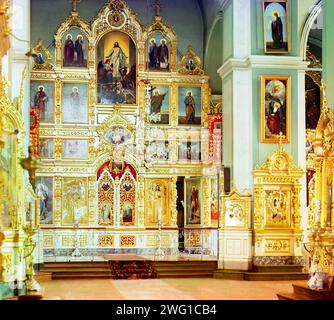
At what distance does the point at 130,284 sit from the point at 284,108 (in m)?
6.37

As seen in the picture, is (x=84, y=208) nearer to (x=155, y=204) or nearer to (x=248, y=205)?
(x=155, y=204)

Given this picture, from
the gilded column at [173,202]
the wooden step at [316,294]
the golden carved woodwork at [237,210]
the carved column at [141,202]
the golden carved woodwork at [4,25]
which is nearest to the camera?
the golden carved woodwork at [4,25]

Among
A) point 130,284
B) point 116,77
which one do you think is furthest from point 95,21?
point 130,284

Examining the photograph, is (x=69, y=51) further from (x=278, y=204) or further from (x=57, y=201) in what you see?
(x=278, y=204)

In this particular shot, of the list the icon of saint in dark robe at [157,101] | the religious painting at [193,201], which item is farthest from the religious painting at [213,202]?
the icon of saint in dark robe at [157,101]

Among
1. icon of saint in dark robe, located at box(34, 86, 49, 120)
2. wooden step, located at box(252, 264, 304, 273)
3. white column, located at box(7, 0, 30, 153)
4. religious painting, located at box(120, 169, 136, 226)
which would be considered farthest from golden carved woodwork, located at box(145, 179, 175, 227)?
white column, located at box(7, 0, 30, 153)

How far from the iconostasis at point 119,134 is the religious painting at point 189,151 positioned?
0.03m

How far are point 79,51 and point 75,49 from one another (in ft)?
0.50

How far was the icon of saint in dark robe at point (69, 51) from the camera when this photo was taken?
24500mm

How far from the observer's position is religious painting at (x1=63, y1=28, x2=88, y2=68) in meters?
24.5

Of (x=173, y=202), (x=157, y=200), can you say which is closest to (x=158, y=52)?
(x=157, y=200)

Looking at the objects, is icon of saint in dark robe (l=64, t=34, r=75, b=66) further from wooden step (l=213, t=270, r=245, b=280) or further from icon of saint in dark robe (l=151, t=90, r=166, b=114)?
wooden step (l=213, t=270, r=245, b=280)

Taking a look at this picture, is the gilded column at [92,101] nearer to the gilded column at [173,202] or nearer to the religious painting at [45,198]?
the religious painting at [45,198]

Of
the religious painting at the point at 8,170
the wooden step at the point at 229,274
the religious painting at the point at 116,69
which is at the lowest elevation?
the wooden step at the point at 229,274
